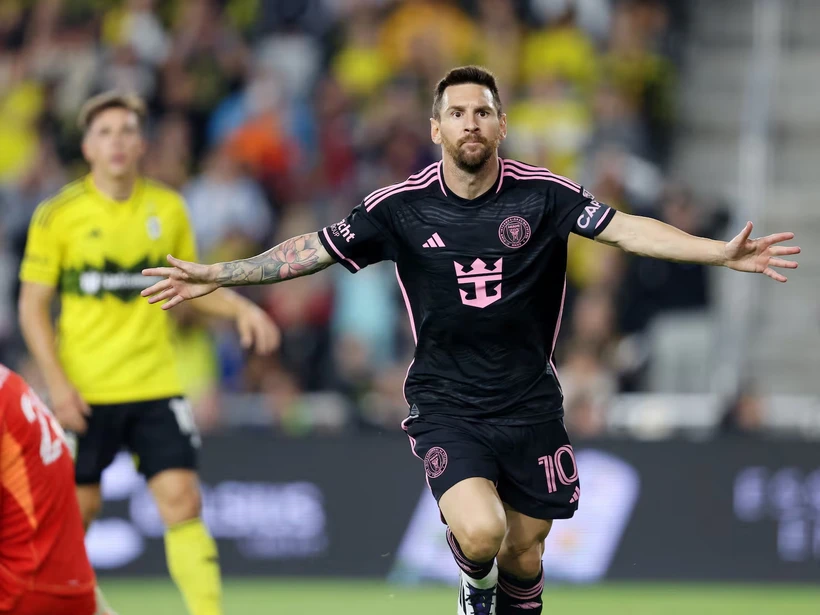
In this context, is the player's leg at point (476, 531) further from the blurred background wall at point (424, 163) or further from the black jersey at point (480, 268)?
the blurred background wall at point (424, 163)

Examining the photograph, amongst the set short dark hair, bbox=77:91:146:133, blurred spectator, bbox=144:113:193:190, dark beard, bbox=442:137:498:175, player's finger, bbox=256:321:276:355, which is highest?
blurred spectator, bbox=144:113:193:190

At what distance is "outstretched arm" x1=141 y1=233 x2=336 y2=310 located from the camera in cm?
557

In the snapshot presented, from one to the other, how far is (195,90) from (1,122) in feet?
5.92

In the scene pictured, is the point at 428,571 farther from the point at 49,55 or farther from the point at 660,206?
the point at 49,55

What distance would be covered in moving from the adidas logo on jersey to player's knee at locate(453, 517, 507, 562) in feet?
3.76

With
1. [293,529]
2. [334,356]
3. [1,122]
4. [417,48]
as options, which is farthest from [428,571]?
[1,122]

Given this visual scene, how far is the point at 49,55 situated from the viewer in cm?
1302

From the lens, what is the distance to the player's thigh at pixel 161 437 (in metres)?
6.74

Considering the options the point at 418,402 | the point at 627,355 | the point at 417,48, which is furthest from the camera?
the point at 417,48

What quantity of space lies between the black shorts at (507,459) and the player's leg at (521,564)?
0.06 metres

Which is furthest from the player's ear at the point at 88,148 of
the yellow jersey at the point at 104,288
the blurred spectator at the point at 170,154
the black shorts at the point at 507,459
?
the blurred spectator at the point at 170,154

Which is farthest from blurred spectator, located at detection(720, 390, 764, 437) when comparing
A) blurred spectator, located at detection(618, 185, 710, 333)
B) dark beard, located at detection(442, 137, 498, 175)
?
dark beard, located at detection(442, 137, 498, 175)

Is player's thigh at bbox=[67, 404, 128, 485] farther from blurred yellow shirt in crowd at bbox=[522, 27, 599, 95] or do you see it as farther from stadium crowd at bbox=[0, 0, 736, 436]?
blurred yellow shirt in crowd at bbox=[522, 27, 599, 95]

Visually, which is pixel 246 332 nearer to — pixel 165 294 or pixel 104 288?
pixel 104 288
